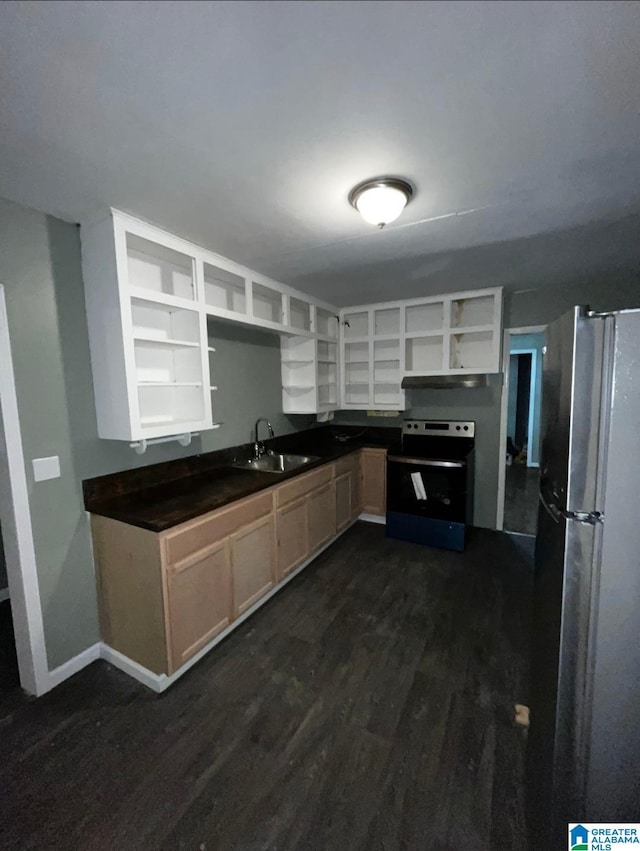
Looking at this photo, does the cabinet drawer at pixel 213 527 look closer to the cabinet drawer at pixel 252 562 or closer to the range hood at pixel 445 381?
the cabinet drawer at pixel 252 562

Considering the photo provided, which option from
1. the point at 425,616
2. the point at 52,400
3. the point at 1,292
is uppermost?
the point at 1,292

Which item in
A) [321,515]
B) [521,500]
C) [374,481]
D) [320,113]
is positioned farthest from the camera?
[521,500]

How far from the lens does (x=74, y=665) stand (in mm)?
1897

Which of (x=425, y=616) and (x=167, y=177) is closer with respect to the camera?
(x=167, y=177)

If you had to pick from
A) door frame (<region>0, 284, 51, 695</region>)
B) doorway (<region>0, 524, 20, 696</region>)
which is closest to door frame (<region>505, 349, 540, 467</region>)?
door frame (<region>0, 284, 51, 695</region>)

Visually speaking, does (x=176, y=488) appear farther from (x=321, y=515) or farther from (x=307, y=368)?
(x=307, y=368)

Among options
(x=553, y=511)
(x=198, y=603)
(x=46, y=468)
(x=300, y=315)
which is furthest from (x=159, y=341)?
(x=553, y=511)

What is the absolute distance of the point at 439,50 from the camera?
90cm

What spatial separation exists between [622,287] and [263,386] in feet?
10.7

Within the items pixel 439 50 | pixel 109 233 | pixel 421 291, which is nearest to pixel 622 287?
pixel 421 291

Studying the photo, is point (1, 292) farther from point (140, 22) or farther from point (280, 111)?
point (280, 111)

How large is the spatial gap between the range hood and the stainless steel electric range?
1.71 feet

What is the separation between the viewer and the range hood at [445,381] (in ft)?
10.6

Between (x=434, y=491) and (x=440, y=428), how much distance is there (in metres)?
0.73
